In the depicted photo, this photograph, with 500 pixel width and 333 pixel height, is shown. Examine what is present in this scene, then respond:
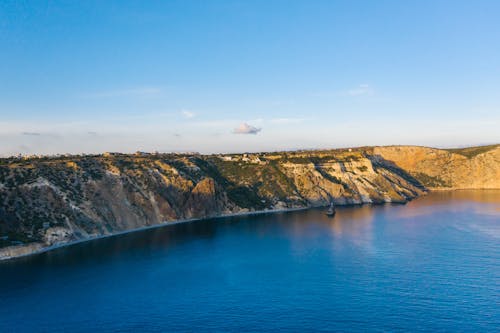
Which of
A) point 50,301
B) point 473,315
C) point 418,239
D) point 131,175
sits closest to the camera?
point 473,315

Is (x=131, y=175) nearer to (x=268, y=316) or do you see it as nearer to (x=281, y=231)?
(x=281, y=231)

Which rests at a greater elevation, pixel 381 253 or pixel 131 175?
pixel 131 175

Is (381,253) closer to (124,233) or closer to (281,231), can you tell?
(281,231)

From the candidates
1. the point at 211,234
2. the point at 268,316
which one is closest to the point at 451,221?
the point at 211,234

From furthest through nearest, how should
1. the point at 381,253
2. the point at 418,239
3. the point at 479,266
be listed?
the point at 418,239, the point at 381,253, the point at 479,266

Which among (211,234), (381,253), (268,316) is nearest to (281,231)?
(211,234)

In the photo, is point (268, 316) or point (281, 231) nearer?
point (268, 316)
